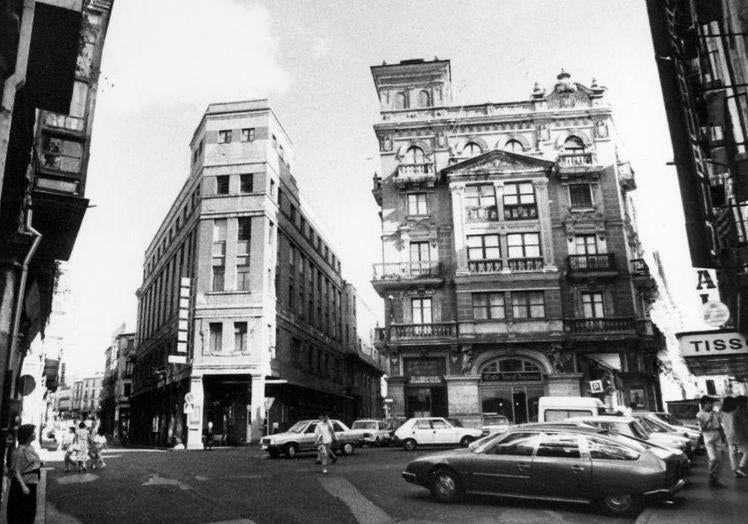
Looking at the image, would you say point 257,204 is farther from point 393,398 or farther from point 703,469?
point 703,469

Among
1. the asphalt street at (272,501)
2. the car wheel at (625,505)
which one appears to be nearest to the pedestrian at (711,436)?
the asphalt street at (272,501)

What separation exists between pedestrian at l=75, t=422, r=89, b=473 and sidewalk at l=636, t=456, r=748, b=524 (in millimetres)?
17298

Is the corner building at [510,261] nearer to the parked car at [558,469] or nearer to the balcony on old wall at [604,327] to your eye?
the balcony on old wall at [604,327]

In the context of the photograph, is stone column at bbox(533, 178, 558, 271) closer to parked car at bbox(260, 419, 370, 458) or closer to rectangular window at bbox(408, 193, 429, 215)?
rectangular window at bbox(408, 193, 429, 215)

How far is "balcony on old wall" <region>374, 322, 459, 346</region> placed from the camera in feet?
117

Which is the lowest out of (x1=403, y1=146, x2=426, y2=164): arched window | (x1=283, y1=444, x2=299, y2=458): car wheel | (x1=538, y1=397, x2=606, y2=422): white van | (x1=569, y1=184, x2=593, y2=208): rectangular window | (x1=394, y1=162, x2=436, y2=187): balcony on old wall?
(x1=283, y1=444, x2=299, y2=458): car wheel

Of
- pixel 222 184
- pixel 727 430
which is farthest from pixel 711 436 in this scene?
pixel 222 184

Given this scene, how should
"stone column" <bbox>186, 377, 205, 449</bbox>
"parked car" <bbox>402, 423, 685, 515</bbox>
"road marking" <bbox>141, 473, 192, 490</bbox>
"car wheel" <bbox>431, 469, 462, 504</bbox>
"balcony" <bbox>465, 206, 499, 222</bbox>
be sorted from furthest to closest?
"balcony" <bbox>465, 206, 499, 222</bbox>
"stone column" <bbox>186, 377, 205, 449</bbox>
"road marking" <bbox>141, 473, 192, 490</bbox>
"car wheel" <bbox>431, 469, 462, 504</bbox>
"parked car" <bbox>402, 423, 685, 515</bbox>

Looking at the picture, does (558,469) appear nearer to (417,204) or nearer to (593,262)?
(593,262)

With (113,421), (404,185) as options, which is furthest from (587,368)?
(113,421)

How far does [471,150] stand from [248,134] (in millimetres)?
16124

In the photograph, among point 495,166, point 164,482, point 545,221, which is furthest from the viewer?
point 495,166

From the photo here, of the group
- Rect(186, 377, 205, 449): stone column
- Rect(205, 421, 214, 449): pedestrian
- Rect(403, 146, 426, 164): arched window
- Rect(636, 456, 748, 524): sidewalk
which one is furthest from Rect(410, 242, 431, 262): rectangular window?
Rect(636, 456, 748, 524): sidewalk

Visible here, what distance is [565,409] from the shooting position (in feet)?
77.0
